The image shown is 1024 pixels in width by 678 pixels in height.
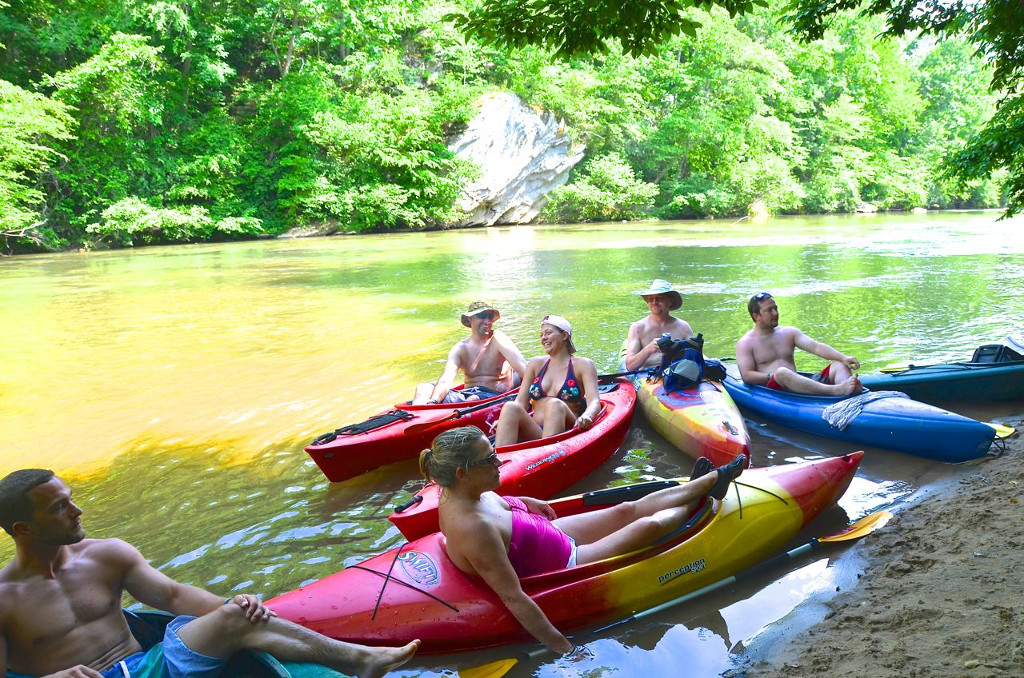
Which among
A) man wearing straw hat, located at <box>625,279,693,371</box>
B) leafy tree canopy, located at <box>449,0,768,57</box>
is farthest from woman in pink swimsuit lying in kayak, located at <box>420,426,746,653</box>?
man wearing straw hat, located at <box>625,279,693,371</box>

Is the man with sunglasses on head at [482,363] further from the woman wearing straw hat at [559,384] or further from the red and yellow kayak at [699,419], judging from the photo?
the red and yellow kayak at [699,419]

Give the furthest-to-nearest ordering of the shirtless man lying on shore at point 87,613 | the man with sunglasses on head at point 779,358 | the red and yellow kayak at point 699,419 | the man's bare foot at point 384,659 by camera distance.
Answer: the man with sunglasses on head at point 779,358 → the red and yellow kayak at point 699,419 → the man's bare foot at point 384,659 → the shirtless man lying on shore at point 87,613

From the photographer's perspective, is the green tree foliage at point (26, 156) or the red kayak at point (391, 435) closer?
the red kayak at point (391, 435)

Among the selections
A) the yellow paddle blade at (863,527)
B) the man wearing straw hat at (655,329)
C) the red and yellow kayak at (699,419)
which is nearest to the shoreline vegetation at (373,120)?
the man wearing straw hat at (655,329)

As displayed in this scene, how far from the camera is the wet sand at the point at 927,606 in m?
2.46

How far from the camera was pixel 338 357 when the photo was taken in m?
8.88

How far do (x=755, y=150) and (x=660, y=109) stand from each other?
16.0 feet

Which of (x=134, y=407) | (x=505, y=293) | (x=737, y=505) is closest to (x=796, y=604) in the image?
(x=737, y=505)

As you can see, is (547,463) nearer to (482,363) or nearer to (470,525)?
(470,525)

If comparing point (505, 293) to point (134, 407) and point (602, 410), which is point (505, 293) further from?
point (602, 410)

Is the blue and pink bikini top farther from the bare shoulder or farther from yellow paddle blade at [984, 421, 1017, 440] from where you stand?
yellow paddle blade at [984, 421, 1017, 440]

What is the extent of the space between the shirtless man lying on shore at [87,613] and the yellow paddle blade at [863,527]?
257cm

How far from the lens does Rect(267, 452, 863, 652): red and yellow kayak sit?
300 cm

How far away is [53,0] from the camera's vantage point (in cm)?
2278
